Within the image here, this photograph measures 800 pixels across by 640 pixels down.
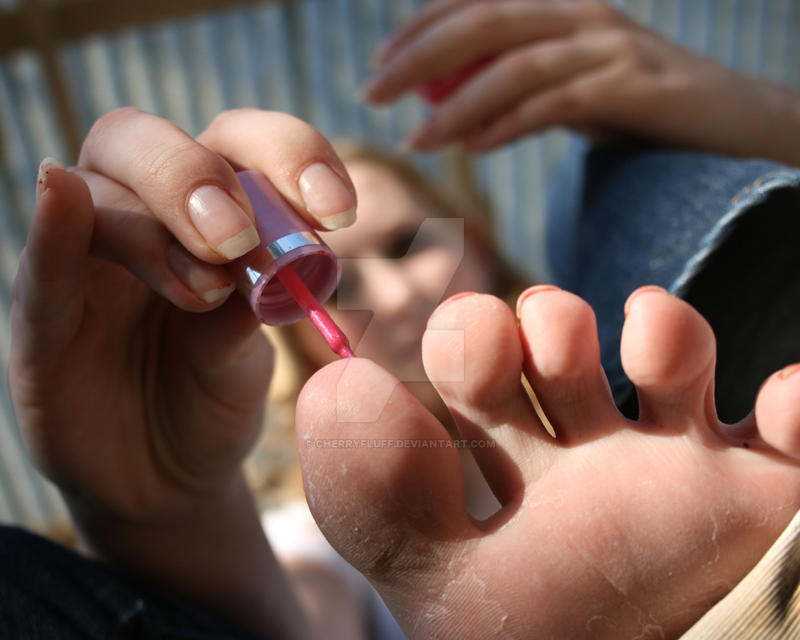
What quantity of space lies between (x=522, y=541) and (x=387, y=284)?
49cm

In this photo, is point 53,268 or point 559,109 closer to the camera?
point 53,268

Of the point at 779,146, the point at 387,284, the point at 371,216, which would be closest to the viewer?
the point at 779,146

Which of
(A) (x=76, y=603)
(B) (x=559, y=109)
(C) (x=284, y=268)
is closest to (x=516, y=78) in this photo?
(B) (x=559, y=109)

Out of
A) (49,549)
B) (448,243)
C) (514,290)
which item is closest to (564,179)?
(448,243)

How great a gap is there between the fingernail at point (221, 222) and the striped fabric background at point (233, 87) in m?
1.16

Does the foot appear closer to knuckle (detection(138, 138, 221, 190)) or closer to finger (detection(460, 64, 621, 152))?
knuckle (detection(138, 138, 221, 190))

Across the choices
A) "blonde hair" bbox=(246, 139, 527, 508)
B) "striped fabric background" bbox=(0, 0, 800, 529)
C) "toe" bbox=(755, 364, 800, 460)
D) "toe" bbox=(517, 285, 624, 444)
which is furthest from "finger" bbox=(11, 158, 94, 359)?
"striped fabric background" bbox=(0, 0, 800, 529)

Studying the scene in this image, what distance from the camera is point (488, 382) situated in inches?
13.2

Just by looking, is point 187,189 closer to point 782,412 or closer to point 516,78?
point 782,412

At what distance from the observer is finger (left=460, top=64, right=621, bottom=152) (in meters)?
0.66

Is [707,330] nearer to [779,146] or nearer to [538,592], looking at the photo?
[538,592]

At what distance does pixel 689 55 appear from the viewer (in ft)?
2.27

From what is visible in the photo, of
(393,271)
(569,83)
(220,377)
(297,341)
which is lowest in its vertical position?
(297,341)

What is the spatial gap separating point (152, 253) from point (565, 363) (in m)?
0.23
